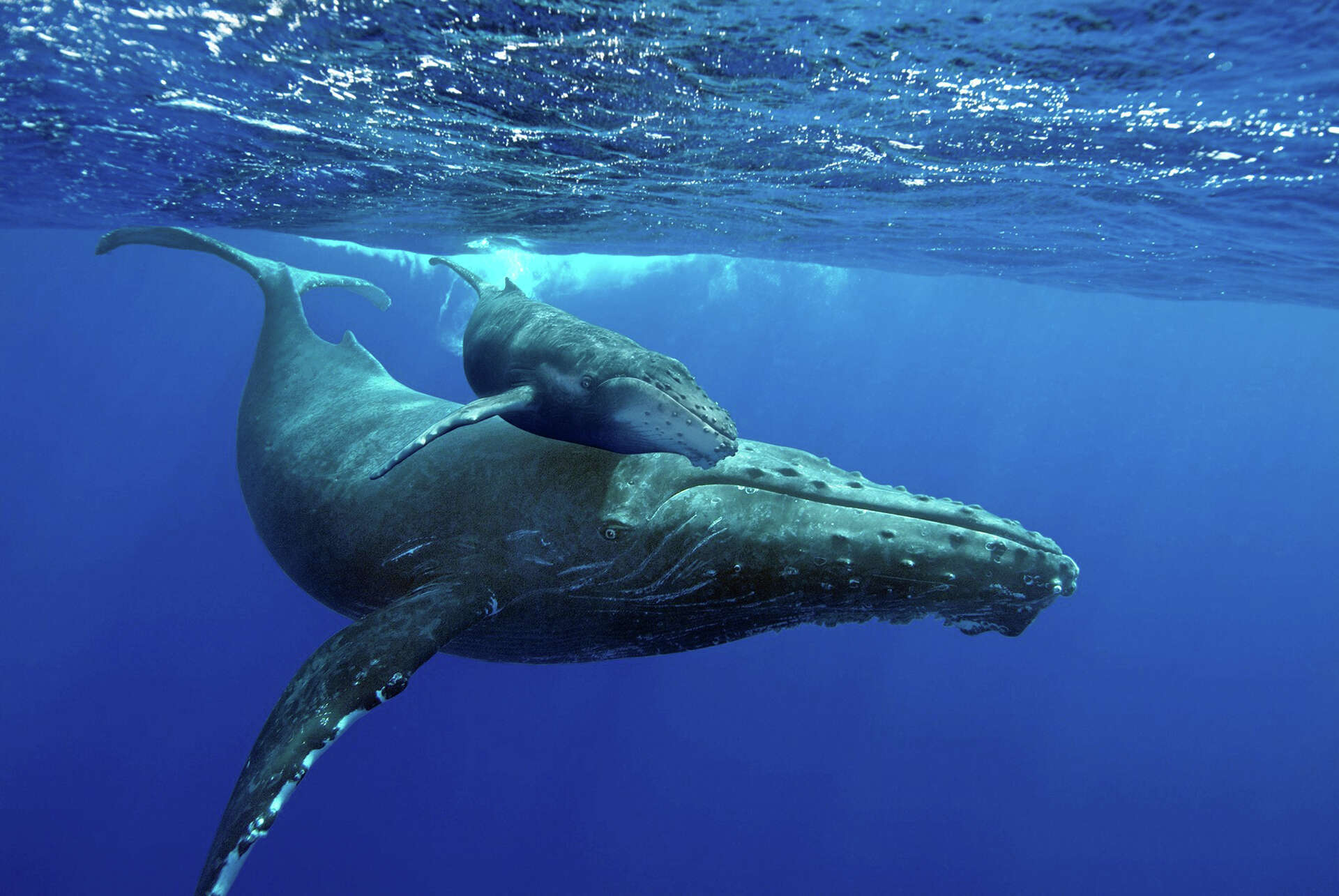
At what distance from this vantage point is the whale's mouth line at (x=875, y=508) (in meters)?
4.07

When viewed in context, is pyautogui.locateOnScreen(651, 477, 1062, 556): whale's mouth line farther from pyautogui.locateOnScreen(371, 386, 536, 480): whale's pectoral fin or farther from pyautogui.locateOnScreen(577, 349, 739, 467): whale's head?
pyautogui.locateOnScreen(371, 386, 536, 480): whale's pectoral fin

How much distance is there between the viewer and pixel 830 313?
54.8 meters

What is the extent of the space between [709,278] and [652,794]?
2783 centimetres

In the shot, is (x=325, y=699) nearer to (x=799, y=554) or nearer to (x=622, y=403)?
(x=622, y=403)

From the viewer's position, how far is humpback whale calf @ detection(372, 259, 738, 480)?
379 centimetres

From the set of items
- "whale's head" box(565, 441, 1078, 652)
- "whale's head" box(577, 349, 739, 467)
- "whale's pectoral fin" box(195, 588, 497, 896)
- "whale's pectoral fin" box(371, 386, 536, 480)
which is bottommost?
"whale's pectoral fin" box(195, 588, 497, 896)

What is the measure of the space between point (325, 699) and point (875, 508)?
3277mm

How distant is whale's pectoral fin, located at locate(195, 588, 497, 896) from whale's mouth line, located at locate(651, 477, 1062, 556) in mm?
1589

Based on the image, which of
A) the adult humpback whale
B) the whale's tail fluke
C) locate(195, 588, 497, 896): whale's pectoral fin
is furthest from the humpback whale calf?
Answer: the whale's tail fluke

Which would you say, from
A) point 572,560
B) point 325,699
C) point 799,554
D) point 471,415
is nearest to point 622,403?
point 471,415

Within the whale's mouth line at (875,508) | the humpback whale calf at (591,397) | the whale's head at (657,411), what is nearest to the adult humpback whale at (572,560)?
the whale's mouth line at (875,508)

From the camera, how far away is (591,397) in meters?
→ 4.12

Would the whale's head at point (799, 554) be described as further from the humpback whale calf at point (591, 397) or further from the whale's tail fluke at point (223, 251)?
the whale's tail fluke at point (223, 251)

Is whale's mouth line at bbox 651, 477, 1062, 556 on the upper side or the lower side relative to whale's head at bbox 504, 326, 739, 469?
lower
